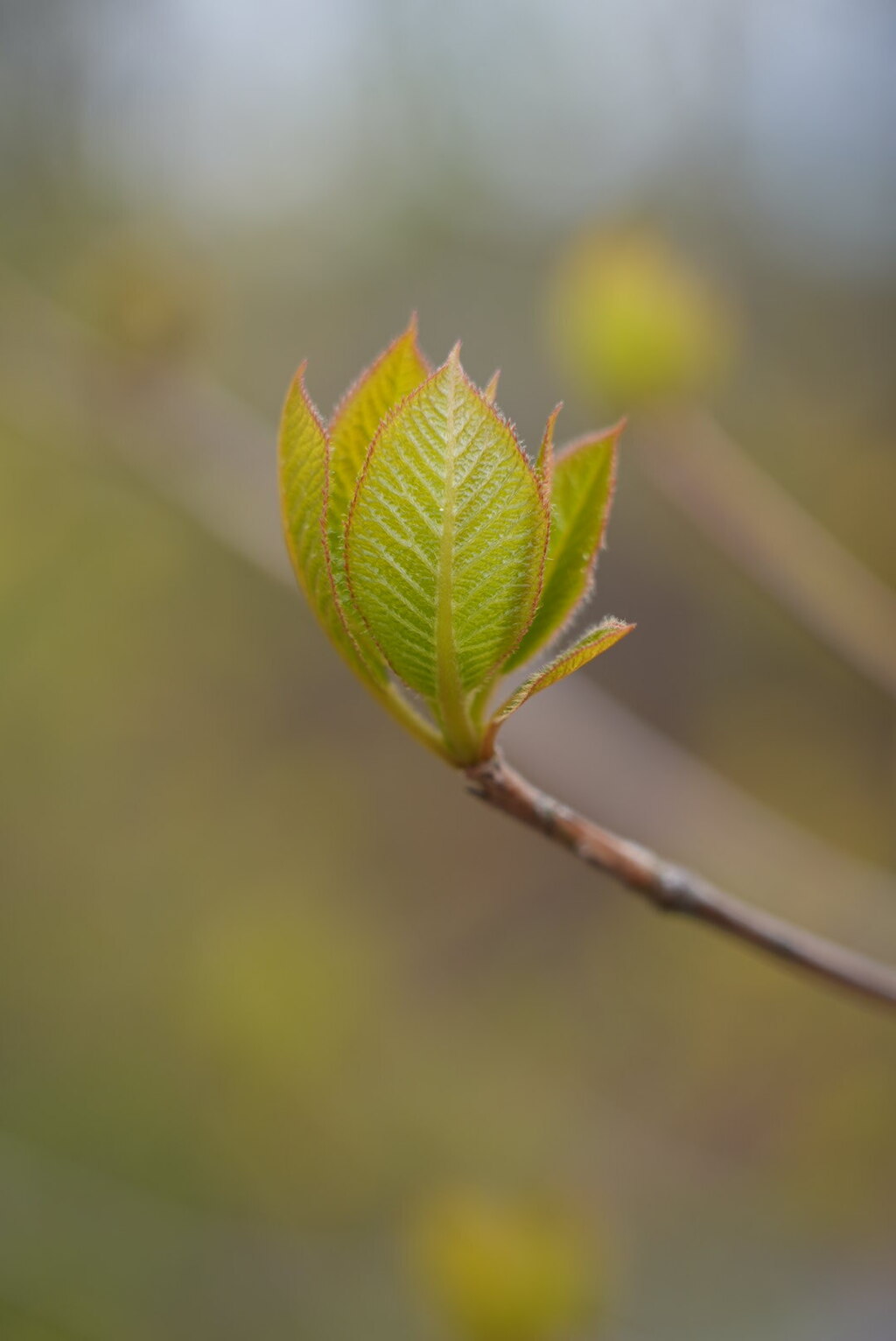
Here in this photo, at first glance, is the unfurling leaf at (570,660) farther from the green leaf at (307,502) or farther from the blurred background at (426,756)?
the blurred background at (426,756)

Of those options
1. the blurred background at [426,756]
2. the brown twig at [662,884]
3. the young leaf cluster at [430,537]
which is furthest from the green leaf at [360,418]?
the blurred background at [426,756]

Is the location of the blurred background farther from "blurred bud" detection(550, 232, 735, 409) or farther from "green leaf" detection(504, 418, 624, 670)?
"green leaf" detection(504, 418, 624, 670)

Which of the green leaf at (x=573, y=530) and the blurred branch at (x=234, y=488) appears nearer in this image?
the green leaf at (x=573, y=530)

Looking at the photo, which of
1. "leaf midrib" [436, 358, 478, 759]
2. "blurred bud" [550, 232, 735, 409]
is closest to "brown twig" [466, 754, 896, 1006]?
"leaf midrib" [436, 358, 478, 759]

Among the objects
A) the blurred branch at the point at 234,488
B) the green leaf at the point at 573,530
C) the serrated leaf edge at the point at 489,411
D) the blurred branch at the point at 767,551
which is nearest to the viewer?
the serrated leaf edge at the point at 489,411

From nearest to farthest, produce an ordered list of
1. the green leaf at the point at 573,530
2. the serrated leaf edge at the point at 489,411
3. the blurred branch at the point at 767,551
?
the serrated leaf edge at the point at 489,411 < the green leaf at the point at 573,530 < the blurred branch at the point at 767,551

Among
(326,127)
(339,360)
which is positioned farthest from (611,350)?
(339,360)

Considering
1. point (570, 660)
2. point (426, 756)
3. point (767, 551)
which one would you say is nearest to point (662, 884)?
point (570, 660)
